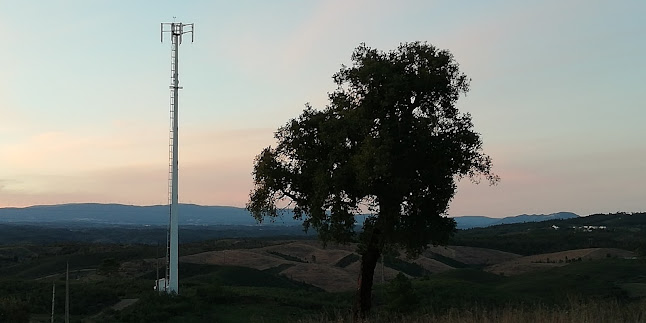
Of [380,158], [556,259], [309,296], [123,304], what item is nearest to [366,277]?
[380,158]

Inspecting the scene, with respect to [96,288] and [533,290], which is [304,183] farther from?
[533,290]

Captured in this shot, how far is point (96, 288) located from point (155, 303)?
1305 cm

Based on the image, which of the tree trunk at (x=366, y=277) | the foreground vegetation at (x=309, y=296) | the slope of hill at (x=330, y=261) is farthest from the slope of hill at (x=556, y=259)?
the tree trunk at (x=366, y=277)

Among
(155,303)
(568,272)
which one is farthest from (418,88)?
(568,272)

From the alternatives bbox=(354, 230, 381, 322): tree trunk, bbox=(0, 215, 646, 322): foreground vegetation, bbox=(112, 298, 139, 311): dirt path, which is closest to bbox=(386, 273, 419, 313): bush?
bbox=(0, 215, 646, 322): foreground vegetation

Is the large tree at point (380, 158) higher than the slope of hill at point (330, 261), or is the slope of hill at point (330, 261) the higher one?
the large tree at point (380, 158)

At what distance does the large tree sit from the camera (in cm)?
1991

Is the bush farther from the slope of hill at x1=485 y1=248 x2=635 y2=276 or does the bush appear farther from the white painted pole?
the slope of hill at x1=485 y1=248 x2=635 y2=276

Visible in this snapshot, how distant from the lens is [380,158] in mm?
18828

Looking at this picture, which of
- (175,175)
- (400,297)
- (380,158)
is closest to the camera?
(380,158)

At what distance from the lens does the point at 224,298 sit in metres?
41.6

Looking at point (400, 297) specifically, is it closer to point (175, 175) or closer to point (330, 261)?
point (175, 175)

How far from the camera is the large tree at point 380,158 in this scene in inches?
784

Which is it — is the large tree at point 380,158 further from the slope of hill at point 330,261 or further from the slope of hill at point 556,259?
the slope of hill at point 556,259
